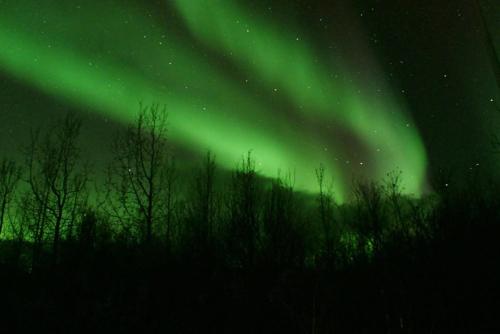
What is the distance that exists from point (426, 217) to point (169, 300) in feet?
33.0

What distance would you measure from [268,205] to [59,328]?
16.5 metres

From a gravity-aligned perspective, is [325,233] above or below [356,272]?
above

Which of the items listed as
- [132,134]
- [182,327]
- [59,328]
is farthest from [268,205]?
[59,328]

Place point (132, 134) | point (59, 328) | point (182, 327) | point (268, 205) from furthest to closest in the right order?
point (268, 205)
point (132, 134)
point (182, 327)
point (59, 328)

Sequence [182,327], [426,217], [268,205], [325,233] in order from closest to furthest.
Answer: [182,327] → [426,217] → [268,205] → [325,233]

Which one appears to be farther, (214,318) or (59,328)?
(214,318)

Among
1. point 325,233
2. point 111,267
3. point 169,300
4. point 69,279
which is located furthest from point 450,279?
point 325,233

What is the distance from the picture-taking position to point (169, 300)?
10.6 meters

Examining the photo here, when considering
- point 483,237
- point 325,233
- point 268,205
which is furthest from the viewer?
point 325,233

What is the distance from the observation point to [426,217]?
42.5ft

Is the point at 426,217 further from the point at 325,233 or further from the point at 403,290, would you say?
the point at 325,233

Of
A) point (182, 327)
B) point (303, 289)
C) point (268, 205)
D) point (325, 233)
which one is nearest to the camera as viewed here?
point (182, 327)

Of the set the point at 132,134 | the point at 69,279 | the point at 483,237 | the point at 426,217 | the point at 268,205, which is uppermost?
the point at 132,134

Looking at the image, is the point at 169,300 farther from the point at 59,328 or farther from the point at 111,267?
the point at 111,267
